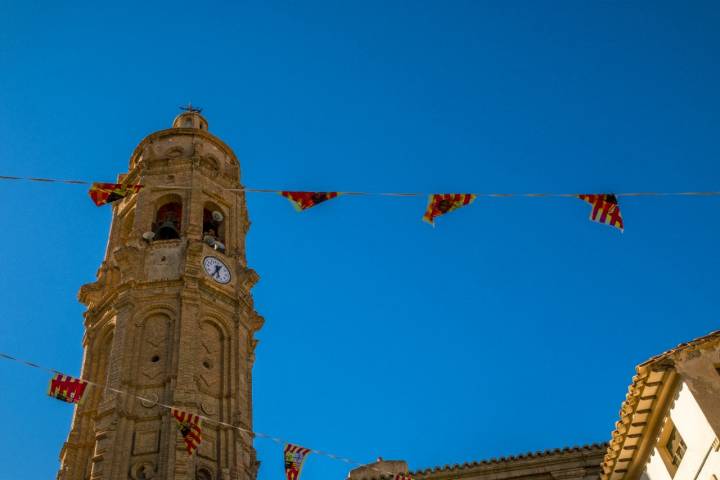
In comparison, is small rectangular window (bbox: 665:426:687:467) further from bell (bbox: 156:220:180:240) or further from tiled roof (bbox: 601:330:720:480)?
bell (bbox: 156:220:180:240)

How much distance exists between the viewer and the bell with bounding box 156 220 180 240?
120ft

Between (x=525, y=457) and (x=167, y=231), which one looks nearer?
(x=525, y=457)

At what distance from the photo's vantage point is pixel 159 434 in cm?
2916

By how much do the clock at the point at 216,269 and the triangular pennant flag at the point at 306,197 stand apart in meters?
14.8

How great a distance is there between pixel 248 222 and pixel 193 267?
21.9 feet

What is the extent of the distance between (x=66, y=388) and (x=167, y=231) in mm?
15820

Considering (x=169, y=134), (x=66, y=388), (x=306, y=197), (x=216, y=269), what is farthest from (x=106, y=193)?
(x=169, y=134)

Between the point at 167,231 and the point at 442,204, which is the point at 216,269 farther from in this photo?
the point at 442,204

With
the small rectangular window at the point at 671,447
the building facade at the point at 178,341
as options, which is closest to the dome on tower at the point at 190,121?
the building facade at the point at 178,341

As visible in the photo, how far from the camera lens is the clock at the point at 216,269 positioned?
34.6m

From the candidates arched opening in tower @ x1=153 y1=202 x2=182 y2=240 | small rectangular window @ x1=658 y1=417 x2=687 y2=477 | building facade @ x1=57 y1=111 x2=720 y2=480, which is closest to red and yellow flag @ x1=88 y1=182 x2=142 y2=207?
building facade @ x1=57 y1=111 x2=720 y2=480

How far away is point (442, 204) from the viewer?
19516 millimetres

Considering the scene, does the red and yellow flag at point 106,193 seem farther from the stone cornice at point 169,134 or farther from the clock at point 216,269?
the stone cornice at point 169,134

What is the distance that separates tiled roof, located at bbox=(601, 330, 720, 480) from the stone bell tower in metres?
14.5
